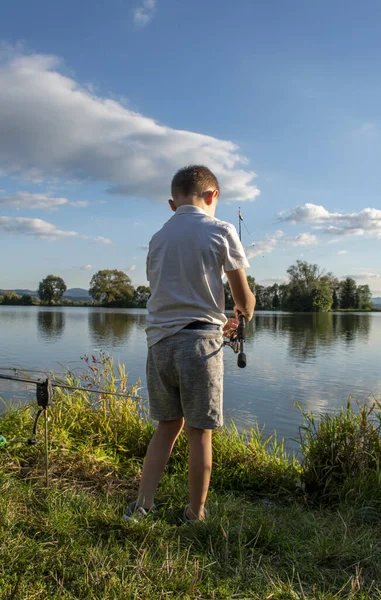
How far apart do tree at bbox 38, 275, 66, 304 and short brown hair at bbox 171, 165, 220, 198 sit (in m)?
91.2

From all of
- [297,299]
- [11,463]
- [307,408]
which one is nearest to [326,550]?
[11,463]

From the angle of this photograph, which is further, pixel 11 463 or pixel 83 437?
pixel 83 437

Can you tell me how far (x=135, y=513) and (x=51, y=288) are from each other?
91675 mm

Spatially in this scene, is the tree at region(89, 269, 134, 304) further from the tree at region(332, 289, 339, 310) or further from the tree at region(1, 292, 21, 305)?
the tree at region(332, 289, 339, 310)

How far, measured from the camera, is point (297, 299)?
273 feet

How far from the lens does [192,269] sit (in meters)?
2.35

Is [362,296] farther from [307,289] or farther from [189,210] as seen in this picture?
[189,210]

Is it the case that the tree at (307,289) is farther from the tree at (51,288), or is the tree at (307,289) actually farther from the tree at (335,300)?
the tree at (51,288)

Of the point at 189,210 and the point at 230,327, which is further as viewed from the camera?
the point at 230,327

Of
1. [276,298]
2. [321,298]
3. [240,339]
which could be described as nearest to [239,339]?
[240,339]

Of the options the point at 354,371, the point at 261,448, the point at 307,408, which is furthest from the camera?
the point at 354,371

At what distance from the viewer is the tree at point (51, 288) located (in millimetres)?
89688

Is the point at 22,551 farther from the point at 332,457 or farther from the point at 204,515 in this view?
the point at 332,457

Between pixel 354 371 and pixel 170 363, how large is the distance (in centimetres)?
1226
